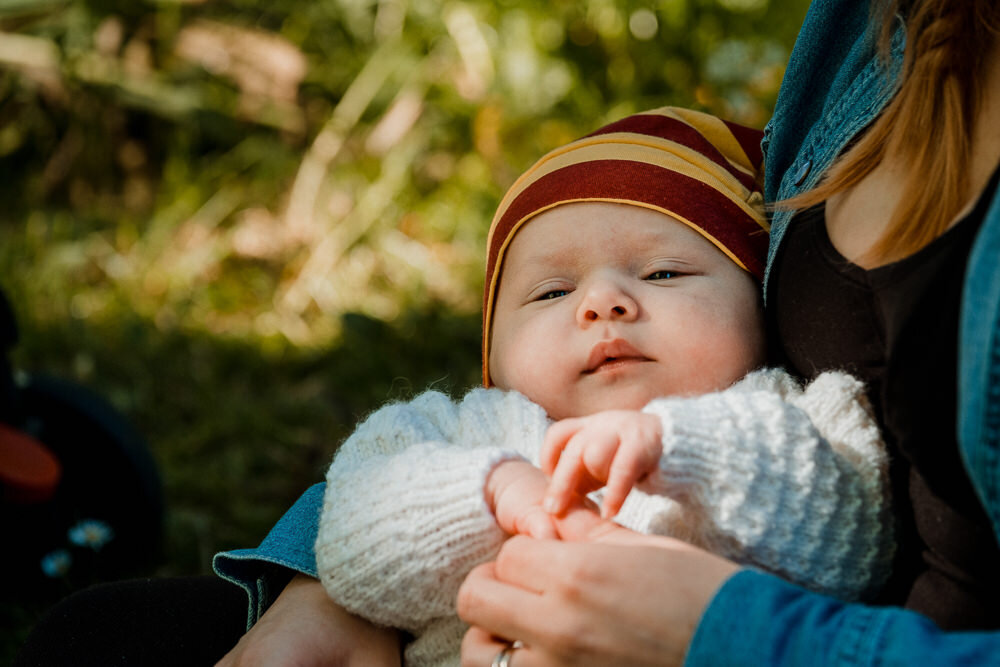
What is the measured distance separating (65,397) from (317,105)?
231 centimetres

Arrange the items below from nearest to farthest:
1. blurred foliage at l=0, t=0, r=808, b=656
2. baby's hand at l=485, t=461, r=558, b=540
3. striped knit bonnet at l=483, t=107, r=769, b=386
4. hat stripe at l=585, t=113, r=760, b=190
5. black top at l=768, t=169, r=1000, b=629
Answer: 1. black top at l=768, t=169, r=1000, b=629
2. baby's hand at l=485, t=461, r=558, b=540
3. striped knit bonnet at l=483, t=107, r=769, b=386
4. hat stripe at l=585, t=113, r=760, b=190
5. blurred foliage at l=0, t=0, r=808, b=656

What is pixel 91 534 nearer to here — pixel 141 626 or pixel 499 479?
pixel 141 626

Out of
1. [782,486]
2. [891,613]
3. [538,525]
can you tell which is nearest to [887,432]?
[782,486]

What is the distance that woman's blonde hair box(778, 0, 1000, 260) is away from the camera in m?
1.04

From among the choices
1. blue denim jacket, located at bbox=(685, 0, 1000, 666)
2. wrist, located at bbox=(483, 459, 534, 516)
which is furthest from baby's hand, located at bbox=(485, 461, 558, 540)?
blue denim jacket, located at bbox=(685, 0, 1000, 666)

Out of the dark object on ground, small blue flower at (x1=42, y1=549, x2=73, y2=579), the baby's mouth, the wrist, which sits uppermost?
the baby's mouth

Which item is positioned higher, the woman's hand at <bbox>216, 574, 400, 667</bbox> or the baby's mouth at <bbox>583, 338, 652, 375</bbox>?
the baby's mouth at <bbox>583, 338, 652, 375</bbox>

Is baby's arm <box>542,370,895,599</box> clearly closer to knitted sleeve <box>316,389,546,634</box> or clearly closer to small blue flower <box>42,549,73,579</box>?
knitted sleeve <box>316,389,546,634</box>

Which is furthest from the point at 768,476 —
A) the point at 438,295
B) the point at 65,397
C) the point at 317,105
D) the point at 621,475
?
the point at 317,105

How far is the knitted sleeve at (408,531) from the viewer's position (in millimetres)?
1137

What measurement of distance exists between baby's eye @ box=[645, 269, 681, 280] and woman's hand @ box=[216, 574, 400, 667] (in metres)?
0.60

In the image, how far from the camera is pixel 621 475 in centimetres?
103

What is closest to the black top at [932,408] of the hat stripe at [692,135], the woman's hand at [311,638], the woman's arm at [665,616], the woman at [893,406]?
the woman at [893,406]

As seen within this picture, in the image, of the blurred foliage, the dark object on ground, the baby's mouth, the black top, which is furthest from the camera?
the blurred foliage
